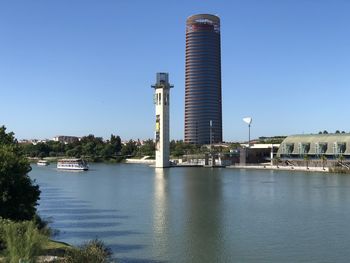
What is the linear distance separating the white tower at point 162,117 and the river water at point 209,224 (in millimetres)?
81981

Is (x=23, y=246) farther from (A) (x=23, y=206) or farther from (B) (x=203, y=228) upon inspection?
(B) (x=203, y=228)

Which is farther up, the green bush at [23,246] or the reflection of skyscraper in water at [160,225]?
the green bush at [23,246]

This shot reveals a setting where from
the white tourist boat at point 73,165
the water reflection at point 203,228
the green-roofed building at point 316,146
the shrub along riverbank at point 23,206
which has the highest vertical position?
the green-roofed building at point 316,146

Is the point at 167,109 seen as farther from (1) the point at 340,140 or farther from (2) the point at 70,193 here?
(2) the point at 70,193

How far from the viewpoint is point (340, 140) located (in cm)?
14325

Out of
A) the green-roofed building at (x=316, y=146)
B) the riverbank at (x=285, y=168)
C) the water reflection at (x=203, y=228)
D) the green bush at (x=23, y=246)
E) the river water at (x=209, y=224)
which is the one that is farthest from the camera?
the green-roofed building at (x=316, y=146)

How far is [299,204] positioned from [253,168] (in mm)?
93137

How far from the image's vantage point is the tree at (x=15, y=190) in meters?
28.5

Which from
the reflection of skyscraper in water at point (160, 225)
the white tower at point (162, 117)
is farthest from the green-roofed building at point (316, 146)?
the reflection of skyscraper in water at point (160, 225)

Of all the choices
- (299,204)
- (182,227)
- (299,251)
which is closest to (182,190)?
(299,204)

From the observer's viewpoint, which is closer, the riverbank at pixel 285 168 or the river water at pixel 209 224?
the river water at pixel 209 224

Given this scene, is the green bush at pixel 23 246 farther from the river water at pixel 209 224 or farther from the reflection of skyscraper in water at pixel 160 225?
the reflection of skyscraper in water at pixel 160 225

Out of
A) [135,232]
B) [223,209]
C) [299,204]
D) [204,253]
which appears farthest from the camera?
[299,204]

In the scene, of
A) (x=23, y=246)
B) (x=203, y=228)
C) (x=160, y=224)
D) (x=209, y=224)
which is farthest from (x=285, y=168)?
(x=23, y=246)
